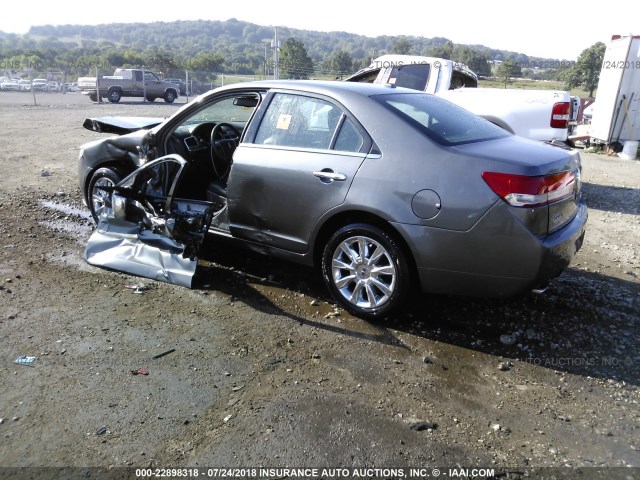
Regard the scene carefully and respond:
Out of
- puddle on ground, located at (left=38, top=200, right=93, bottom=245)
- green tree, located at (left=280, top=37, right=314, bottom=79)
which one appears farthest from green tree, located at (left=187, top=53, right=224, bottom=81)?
puddle on ground, located at (left=38, top=200, right=93, bottom=245)

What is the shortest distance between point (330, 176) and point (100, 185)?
2.92m

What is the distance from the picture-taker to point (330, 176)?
3.89 meters

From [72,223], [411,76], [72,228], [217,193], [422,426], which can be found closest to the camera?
[422,426]

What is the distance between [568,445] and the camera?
2.73 meters

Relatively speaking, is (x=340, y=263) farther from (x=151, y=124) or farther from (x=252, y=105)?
(x=151, y=124)

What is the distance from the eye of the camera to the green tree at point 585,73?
1278 inches

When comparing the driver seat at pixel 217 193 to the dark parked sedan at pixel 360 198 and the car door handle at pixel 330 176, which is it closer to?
the dark parked sedan at pixel 360 198

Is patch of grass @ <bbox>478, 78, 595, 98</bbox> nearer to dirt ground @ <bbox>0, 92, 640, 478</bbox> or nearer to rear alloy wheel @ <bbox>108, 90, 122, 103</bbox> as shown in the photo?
dirt ground @ <bbox>0, 92, 640, 478</bbox>

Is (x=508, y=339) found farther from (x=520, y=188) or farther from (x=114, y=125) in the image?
(x=114, y=125)

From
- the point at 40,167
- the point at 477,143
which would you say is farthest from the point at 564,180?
the point at 40,167

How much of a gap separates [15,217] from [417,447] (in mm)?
5854

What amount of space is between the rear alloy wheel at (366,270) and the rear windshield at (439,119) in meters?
0.84

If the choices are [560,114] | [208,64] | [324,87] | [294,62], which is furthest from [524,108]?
[208,64]

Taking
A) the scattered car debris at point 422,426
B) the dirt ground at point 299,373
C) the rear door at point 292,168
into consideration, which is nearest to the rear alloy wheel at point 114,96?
the dirt ground at point 299,373
